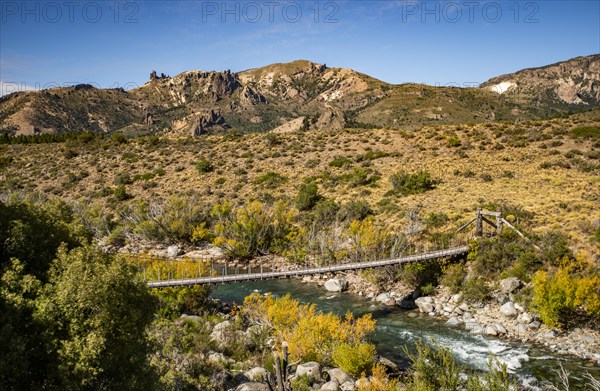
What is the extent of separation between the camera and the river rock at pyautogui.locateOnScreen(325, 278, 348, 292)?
75.7 ft

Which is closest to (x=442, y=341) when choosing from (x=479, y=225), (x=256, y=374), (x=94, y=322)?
(x=256, y=374)

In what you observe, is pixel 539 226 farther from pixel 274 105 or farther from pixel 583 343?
pixel 274 105

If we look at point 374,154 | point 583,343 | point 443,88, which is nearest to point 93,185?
point 374,154

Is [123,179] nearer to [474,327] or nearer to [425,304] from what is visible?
[425,304]

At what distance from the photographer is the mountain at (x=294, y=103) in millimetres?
111750

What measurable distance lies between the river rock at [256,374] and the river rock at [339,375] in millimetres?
2088

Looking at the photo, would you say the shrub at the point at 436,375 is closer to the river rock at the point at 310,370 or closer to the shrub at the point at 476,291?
the river rock at the point at 310,370

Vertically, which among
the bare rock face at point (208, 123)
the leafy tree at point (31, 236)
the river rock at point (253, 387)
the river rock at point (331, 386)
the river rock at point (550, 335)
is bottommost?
the river rock at point (550, 335)

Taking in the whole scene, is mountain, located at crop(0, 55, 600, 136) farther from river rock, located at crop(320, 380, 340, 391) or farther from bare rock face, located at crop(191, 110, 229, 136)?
river rock, located at crop(320, 380, 340, 391)

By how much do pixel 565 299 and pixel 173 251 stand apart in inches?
949

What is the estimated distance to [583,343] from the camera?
1484 centimetres

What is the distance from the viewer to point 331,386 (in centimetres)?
1144

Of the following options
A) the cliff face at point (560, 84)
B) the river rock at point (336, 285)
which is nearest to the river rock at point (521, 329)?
the river rock at point (336, 285)

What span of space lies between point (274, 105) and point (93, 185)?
132m
